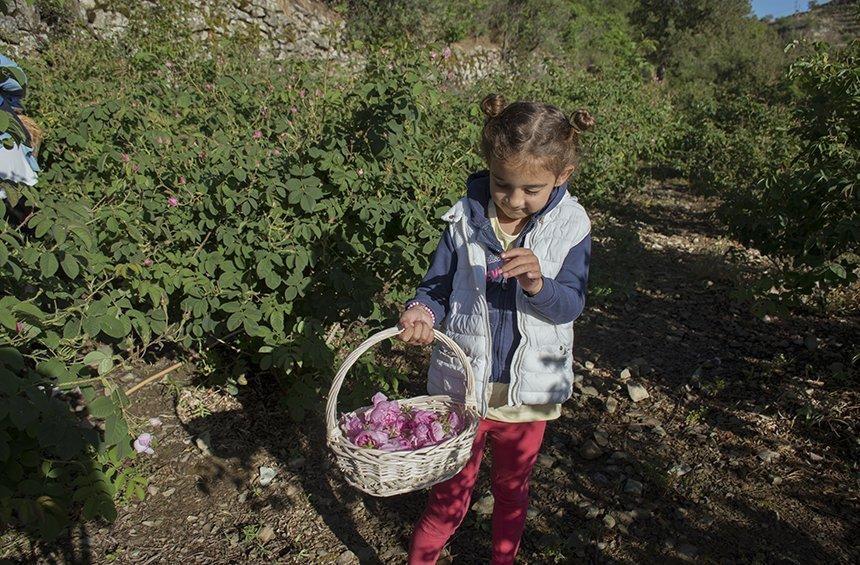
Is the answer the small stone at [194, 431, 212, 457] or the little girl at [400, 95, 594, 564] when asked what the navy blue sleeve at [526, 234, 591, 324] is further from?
the small stone at [194, 431, 212, 457]

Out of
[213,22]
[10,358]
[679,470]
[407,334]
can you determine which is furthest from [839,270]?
[213,22]

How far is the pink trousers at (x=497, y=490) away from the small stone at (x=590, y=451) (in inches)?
40.5

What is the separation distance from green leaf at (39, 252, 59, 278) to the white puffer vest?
3.85 feet

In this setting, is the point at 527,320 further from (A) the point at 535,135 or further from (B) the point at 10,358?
(B) the point at 10,358

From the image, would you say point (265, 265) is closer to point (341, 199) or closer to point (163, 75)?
point (341, 199)

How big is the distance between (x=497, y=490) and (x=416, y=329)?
0.68 meters

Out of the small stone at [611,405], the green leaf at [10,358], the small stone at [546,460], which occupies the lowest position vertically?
the small stone at [546,460]

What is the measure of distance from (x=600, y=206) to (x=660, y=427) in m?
4.63

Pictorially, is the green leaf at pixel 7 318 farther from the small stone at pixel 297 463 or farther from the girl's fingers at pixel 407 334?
the small stone at pixel 297 463

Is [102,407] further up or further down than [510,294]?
further down

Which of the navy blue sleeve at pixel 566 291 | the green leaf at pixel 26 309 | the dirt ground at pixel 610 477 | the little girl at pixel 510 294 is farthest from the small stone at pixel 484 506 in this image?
the green leaf at pixel 26 309

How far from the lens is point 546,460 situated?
9.59 feet

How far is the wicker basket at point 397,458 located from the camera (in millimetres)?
1521

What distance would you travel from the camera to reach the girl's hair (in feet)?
5.09
